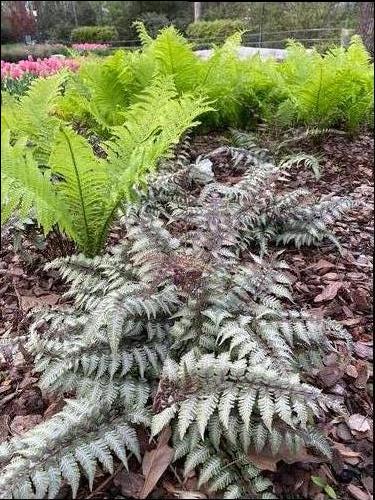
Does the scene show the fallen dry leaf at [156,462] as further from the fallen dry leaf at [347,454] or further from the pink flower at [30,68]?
the pink flower at [30,68]

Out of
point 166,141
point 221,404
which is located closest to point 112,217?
point 166,141

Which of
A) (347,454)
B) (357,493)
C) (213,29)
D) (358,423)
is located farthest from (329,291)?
(213,29)

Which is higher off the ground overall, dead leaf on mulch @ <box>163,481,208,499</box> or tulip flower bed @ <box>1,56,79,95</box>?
tulip flower bed @ <box>1,56,79,95</box>

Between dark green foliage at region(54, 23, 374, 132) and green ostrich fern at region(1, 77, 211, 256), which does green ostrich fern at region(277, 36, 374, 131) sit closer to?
dark green foliage at region(54, 23, 374, 132)

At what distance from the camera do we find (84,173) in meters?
2.01

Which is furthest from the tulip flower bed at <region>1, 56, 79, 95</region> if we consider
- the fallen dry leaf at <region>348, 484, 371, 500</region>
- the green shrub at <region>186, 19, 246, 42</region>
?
the fallen dry leaf at <region>348, 484, 371, 500</region>

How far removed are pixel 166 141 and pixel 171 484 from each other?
1.34m

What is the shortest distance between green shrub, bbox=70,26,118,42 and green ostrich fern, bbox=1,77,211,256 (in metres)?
6.49

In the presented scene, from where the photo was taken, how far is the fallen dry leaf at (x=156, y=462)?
4.25 ft

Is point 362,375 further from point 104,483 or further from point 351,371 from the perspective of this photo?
point 104,483

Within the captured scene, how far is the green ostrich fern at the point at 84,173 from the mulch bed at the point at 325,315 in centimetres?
37

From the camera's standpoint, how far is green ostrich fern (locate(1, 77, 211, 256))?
1886 millimetres

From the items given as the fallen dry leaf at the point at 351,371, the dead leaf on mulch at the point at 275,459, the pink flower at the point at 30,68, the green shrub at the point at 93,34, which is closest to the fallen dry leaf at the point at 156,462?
the dead leaf on mulch at the point at 275,459

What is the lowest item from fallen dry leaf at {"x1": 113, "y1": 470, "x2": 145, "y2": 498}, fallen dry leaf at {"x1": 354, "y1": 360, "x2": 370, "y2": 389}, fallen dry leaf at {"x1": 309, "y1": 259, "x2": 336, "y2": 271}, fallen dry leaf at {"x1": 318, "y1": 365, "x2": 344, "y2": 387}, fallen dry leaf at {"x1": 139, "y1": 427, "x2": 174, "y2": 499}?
fallen dry leaf at {"x1": 354, "y1": 360, "x2": 370, "y2": 389}
